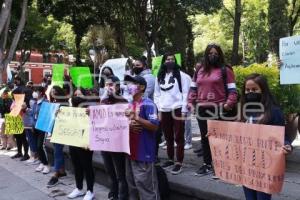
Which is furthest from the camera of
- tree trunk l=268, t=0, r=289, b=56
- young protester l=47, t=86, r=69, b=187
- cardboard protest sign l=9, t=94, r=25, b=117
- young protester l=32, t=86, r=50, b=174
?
tree trunk l=268, t=0, r=289, b=56

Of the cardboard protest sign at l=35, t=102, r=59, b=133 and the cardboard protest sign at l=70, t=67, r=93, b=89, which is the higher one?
the cardboard protest sign at l=70, t=67, r=93, b=89

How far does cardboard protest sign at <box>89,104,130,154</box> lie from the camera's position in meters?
5.72

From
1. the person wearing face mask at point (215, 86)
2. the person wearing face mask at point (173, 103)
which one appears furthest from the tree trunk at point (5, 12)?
the person wearing face mask at point (215, 86)

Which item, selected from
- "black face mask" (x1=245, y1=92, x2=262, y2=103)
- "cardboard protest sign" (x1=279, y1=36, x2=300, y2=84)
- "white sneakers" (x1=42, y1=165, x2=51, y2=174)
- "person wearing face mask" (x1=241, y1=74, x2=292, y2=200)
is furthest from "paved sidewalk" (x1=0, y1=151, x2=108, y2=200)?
"black face mask" (x1=245, y1=92, x2=262, y2=103)

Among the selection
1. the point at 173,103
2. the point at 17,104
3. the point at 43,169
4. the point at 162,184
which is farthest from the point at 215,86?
the point at 17,104

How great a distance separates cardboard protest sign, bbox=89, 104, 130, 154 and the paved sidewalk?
124 centimetres

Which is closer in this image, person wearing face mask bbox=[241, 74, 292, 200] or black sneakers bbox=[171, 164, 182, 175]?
person wearing face mask bbox=[241, 74, 292, 200]

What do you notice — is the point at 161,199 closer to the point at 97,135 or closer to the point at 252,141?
the point at 97,135

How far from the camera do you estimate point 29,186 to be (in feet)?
27.5

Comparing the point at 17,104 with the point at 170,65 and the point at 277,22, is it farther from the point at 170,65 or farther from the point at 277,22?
the point at 277,22

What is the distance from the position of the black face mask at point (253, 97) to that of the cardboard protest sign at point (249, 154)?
8.8 inches

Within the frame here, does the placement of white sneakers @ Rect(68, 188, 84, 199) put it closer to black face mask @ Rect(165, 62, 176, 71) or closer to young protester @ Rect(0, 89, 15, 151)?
black face mask @ Rect(165, 62, 176, 71)

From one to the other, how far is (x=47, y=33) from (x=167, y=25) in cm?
1049

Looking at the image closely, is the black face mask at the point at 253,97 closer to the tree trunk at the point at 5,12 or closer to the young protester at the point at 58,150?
the young protester at the point at 58,150
